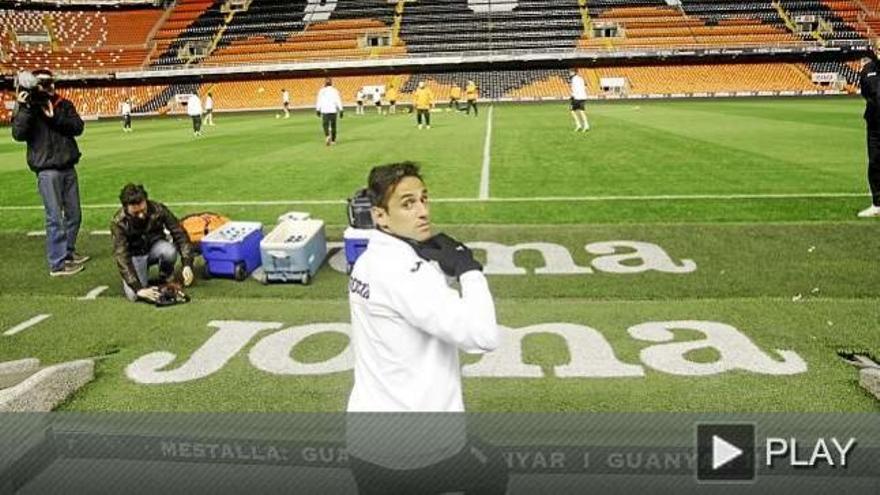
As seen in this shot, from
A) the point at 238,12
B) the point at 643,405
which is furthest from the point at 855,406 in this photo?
the point at 238,12

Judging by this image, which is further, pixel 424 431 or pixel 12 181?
pixel 12 181

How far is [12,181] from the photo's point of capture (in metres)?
17.3

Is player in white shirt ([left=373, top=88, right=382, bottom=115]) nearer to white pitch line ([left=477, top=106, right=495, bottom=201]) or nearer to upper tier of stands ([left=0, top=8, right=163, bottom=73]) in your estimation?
white pitch line ([left=477, top=106, right=495, bottom=201])

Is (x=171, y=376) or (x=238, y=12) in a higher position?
(x=238, y=12)

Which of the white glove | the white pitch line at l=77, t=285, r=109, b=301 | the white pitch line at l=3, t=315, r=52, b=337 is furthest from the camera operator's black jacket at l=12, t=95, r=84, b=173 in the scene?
the white glove

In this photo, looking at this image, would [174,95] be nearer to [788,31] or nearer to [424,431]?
[788,31]

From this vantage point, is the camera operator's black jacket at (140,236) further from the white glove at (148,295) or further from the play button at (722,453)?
the play button at (722,453)

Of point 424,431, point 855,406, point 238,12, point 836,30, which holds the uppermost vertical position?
point 238,12

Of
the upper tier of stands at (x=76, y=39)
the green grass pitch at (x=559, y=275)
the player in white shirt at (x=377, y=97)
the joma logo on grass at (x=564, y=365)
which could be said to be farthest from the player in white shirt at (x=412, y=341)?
the upper tier of stands at (x=76, y=39)

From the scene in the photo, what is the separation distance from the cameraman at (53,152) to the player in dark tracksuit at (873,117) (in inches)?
408

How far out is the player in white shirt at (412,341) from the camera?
259cm

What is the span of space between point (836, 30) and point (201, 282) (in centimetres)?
5375

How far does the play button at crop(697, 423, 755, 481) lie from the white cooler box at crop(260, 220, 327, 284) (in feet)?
17.6

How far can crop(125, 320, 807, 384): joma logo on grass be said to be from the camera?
219 inches
